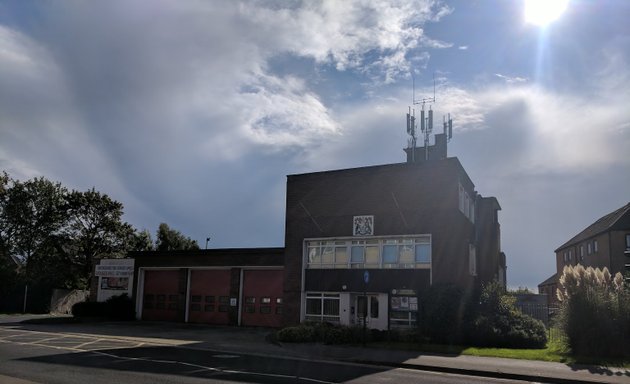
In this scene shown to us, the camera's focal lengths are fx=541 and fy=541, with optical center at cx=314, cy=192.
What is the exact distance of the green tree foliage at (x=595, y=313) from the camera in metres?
18.1

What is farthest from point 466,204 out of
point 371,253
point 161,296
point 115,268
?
point 115,268

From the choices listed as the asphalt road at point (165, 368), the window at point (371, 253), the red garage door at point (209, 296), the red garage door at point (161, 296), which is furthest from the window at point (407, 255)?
the red garage door at point (161, 296)

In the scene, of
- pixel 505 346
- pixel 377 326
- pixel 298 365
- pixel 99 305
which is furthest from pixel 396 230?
pixel 99 305

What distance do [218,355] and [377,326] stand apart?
11133 mm

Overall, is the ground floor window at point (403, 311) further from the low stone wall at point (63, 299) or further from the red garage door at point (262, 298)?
the low stone wall at point (63, 299)

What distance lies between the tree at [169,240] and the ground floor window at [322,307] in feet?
142

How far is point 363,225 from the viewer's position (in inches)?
1105

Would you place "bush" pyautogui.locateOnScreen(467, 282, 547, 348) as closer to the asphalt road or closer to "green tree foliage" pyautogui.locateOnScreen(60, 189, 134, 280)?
the asphalt road

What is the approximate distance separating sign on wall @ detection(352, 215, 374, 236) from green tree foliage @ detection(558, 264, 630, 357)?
32.9 ft

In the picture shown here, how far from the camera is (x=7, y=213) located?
48062 mm

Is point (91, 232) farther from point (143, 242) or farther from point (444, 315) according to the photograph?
point (444, 315)

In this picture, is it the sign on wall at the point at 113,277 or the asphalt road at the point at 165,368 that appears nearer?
the asphalt road at the point at 165,368

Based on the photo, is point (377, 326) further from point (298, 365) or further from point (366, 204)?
point (298, 365)

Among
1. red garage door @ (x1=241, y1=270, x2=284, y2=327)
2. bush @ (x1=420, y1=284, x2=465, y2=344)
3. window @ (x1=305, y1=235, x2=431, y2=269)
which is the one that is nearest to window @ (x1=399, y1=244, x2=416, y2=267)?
window @ (x1=305, y1=235, x2=431, y2=269)
